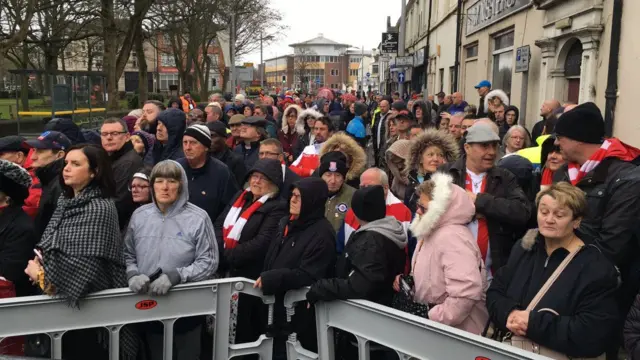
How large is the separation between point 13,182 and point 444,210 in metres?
2.78

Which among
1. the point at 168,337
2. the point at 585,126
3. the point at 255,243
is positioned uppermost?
the point at 585,126

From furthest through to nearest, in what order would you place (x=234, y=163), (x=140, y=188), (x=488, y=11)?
(x=488, y=11) → (x=234, y=163) → (x=140, y=188)

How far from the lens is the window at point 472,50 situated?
19534 millimetres

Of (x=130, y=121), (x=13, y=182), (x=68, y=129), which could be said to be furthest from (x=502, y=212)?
(x=130, y=121)

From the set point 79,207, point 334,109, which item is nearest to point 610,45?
point 79,207

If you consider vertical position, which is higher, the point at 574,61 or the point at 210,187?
the point at 574,61

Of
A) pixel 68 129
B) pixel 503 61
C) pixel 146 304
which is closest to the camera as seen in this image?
pixel 146 304

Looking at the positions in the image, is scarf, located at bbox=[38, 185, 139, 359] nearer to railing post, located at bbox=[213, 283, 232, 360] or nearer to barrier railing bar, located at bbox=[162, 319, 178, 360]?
barrier railing bar, located at bbox=[162, 319, 178, 360]

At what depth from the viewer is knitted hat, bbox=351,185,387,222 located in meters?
3.66

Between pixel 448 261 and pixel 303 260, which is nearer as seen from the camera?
pixel 448 261

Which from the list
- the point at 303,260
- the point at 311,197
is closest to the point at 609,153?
the point at 311,197

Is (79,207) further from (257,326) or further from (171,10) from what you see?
(171,10)

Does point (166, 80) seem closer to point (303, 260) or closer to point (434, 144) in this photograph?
point (434, 144)

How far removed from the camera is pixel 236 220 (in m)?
4.38
